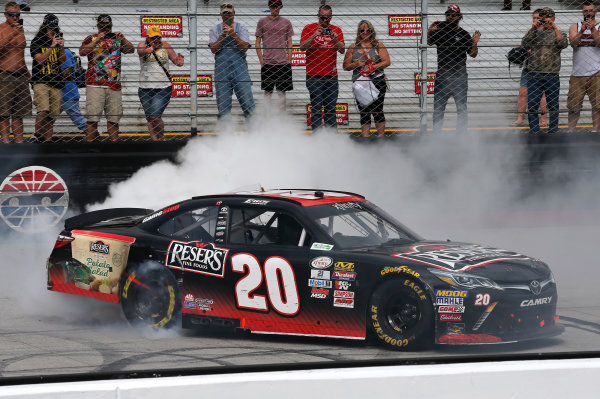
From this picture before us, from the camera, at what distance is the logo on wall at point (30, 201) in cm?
1036

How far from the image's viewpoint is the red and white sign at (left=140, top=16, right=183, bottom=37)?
1135cm

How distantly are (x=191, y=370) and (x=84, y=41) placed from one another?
6997mm

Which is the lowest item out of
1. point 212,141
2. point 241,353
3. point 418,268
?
point 241,353

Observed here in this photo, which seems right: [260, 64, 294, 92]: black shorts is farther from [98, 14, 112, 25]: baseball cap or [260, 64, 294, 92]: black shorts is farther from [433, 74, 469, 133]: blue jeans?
[98, 14, 112, 25]: baseball cap

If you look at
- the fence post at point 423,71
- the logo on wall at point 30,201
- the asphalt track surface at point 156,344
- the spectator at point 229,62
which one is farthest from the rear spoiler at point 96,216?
the fence post at point 423,71

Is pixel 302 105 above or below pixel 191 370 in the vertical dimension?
above

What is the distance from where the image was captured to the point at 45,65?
10570 millimetres

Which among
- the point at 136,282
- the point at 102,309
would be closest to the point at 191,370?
the point at 136,282

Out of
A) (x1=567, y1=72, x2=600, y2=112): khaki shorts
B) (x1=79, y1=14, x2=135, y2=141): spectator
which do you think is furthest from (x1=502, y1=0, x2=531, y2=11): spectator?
(x1=79, y1=14, x2=135, y2=141): spectator

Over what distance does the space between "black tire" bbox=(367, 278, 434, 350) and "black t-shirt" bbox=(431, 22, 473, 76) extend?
5.30 metres

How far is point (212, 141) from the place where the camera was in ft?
35.0

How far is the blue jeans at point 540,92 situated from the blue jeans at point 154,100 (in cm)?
446

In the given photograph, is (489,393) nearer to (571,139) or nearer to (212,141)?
(212,141)

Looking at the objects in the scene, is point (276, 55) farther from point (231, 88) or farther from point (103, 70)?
point (103, 70)
